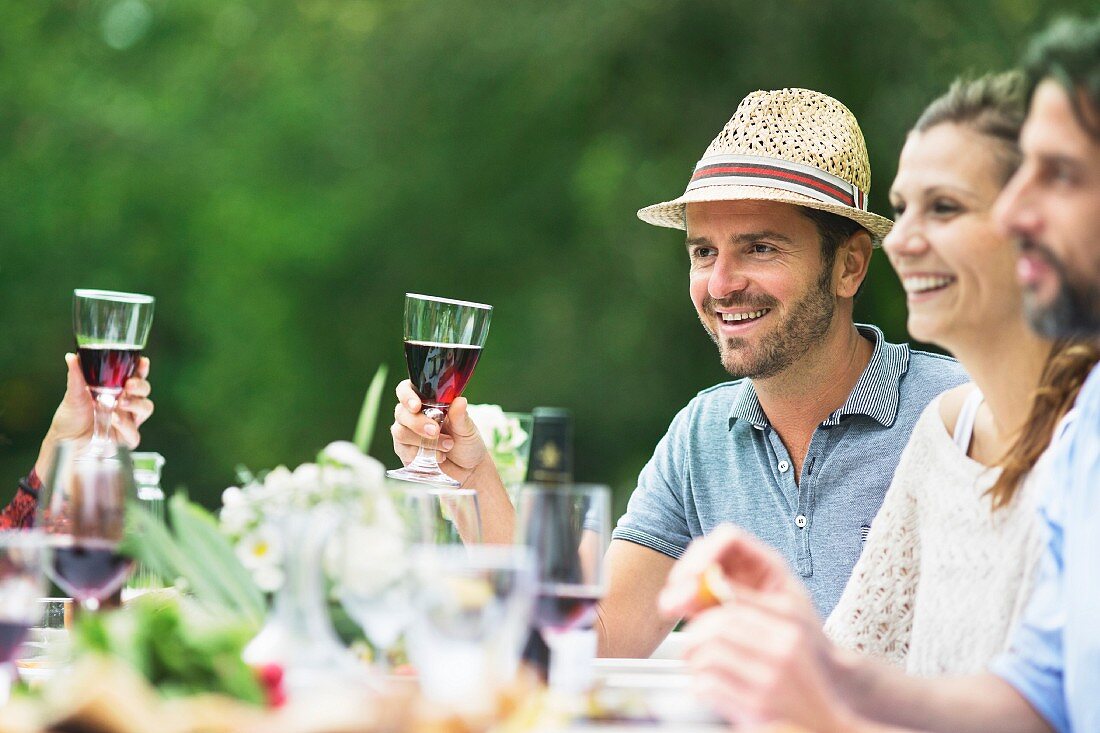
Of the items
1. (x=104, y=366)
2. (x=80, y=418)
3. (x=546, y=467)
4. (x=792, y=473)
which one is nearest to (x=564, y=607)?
(x=546, y=467)

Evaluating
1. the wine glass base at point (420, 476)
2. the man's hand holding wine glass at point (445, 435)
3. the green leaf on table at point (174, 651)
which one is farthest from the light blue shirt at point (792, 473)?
the green leaf on table at point (174, 651)

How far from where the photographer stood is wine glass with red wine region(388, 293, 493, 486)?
235cm

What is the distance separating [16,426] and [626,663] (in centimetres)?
770

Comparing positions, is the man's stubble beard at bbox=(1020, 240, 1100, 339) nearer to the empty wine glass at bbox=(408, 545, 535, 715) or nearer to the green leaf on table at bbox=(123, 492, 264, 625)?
the empty wine glass at bbox=(408, 545, 535, 715)

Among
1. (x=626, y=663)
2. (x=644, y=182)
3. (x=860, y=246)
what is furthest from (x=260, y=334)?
(x=626, y=663)

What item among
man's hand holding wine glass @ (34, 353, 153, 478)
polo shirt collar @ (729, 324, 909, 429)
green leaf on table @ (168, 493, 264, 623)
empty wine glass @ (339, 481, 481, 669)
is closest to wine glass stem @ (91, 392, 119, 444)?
man's hand holding wine glass @ (34, 353, 153, 478)

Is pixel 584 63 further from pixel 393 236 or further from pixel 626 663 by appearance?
pixel 626 663

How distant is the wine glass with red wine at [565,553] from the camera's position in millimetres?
1431

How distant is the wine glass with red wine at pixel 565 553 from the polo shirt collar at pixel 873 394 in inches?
58.0

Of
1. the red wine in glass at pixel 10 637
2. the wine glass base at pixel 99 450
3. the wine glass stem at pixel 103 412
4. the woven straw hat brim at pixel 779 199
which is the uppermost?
the woven straw hat brim at pixel 779 199

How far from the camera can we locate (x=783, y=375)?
291 centimetres

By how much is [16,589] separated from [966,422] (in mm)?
1358

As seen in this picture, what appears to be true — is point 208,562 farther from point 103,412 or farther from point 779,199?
point 779,199

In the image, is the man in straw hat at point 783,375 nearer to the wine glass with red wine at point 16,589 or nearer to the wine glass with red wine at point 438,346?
the wine glass with red wine at point 438,346
